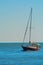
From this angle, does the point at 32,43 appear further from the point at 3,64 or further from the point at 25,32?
the point at 3,64

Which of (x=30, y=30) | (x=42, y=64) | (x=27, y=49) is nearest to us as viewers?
(x=42, y=64)

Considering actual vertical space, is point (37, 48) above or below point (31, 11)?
below

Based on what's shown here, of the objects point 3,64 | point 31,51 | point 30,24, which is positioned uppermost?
point 30,24

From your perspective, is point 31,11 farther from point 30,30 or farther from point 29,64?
point 29,64

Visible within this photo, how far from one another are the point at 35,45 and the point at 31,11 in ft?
38.5

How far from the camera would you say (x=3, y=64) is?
180ft

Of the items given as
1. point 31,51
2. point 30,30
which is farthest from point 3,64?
point 31,51

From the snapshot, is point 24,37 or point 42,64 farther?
point 24,37

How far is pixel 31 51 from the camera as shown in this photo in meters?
102

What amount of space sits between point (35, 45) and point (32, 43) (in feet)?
5.10

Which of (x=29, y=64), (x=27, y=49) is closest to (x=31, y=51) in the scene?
(x=27, y=49)

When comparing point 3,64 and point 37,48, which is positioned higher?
point 37,48

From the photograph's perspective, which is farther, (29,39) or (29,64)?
(29,39)

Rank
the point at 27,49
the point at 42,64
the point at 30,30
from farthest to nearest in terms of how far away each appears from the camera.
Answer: the point at 27,49
the point at 30,30
the point at 42,64
